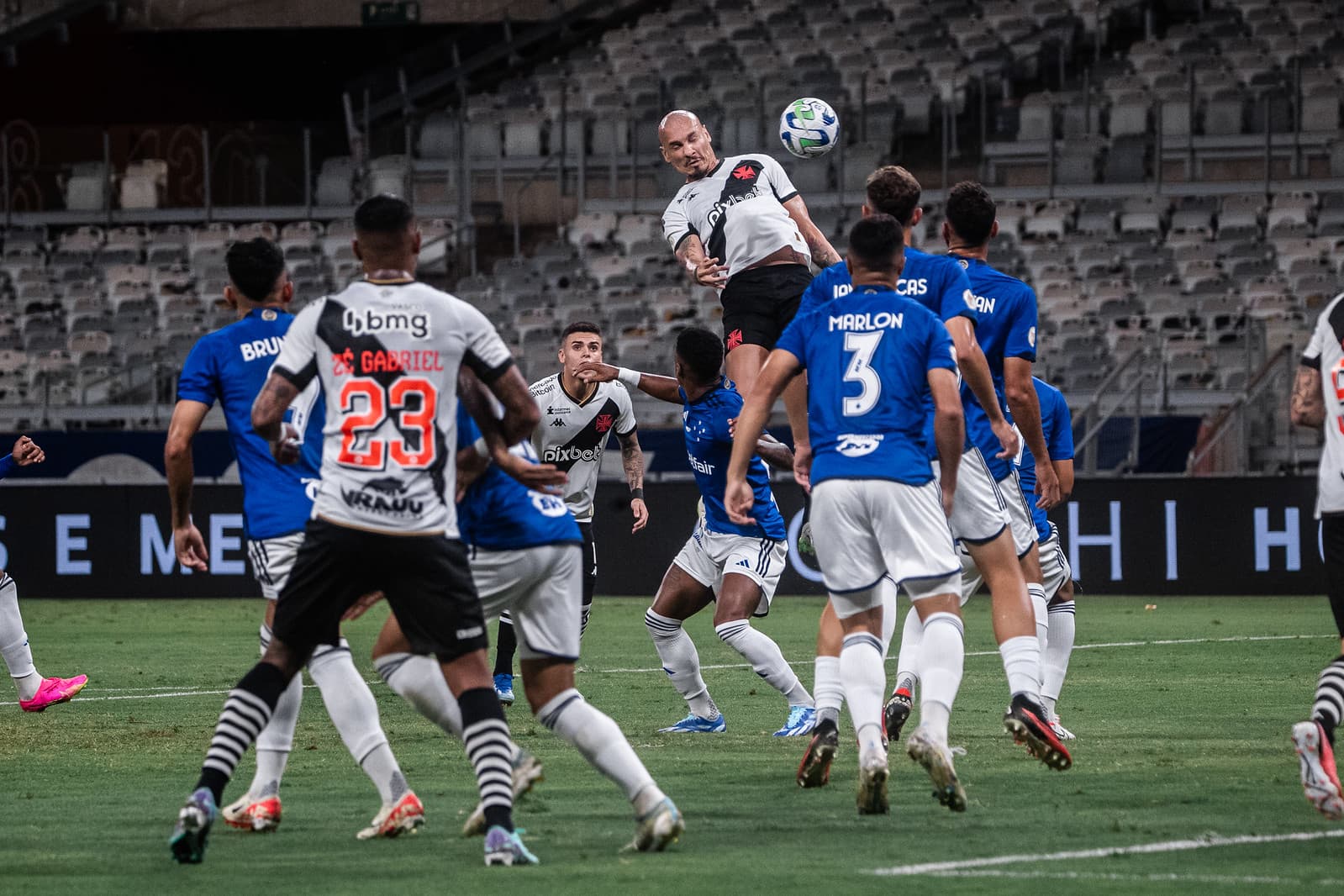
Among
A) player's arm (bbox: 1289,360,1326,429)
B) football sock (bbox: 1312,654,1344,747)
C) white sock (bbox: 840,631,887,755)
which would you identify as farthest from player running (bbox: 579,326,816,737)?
football sock (bbox: 1312,654,1344,747)

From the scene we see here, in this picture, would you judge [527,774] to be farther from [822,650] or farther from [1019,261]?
[1019,261]

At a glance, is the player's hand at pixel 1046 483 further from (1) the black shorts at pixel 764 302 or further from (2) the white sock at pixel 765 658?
(1) the black shorts at pixel 764 302

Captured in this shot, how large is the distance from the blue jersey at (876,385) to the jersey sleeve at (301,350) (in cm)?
204

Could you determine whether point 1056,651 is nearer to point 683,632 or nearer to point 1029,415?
point 1029,415

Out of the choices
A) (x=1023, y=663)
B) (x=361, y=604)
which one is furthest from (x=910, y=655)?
(x=361, y=604)

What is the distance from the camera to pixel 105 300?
102 ft

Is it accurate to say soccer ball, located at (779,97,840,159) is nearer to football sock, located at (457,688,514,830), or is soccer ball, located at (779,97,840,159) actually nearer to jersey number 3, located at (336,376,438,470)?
jersey number 3, located at (336,376,438,470)

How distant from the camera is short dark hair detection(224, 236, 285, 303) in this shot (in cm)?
760

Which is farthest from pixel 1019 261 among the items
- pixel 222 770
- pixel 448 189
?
pixel 222 770

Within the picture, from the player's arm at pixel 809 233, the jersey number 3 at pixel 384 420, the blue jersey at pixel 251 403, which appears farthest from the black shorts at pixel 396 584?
the player's arm at pixel 809 233

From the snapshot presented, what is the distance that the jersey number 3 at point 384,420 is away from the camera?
628cm

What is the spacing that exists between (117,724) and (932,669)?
527cm

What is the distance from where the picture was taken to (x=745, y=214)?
10.9 meters

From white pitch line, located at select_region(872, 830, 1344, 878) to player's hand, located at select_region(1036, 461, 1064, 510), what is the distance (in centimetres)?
236
